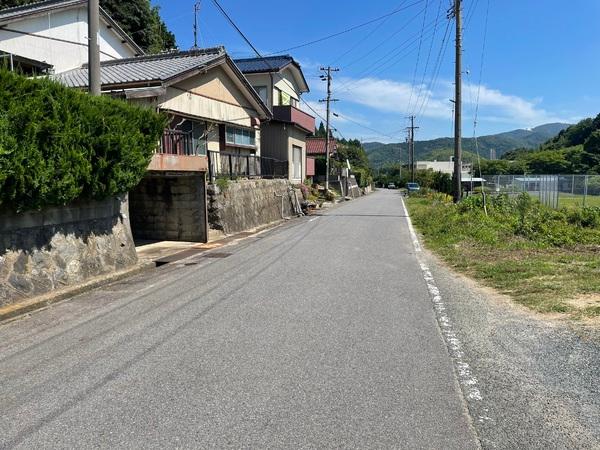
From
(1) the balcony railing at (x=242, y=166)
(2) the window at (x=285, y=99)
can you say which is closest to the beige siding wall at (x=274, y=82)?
(2) the window at (x=285, y=99)

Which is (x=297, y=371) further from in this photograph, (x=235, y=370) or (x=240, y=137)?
(x=240, y=137)

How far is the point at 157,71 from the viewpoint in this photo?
643 inches

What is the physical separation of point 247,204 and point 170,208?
4.41 m

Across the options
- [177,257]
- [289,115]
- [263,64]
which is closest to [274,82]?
[263,64]

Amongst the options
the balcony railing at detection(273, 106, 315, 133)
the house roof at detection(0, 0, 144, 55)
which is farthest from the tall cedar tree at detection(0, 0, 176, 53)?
the balcony railing at detection(273, 106, 315, 133)

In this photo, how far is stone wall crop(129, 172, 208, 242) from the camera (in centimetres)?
1473

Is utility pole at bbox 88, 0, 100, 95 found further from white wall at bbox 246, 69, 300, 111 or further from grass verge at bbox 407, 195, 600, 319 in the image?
white wall at bbox 246, 69, 300, 111

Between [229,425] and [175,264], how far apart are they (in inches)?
304

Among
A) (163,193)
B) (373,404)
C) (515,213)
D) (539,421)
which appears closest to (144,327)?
(373,404)

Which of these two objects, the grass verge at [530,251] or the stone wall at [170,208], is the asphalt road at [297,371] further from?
the stone wall at [170,208]

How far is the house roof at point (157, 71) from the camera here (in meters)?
14.9

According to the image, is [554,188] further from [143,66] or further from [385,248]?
[143,66]

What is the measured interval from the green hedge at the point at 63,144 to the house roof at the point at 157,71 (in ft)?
18.6

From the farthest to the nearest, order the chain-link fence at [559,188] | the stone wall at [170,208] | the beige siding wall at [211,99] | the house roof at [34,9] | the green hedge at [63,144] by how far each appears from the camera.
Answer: the chain-link fence at [559,188] < the house roof at [34,9] < the beige siding wall at [211,99] < the stone wall at [170,208] < the green hedge at [63,144]
